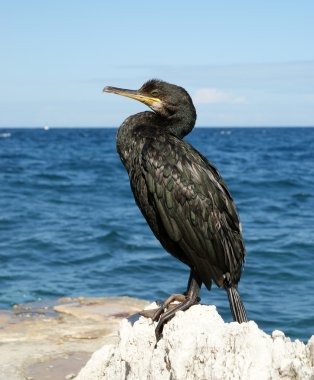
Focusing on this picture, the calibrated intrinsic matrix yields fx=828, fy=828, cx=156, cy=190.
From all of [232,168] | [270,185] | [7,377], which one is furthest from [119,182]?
[7,377]

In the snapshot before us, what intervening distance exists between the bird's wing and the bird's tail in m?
0.09

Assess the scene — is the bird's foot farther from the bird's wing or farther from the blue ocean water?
the blue ocean water

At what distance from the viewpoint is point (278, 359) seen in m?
4.03

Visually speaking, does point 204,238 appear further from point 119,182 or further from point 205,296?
point 119,182

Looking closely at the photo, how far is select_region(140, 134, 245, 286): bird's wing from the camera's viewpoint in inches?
207

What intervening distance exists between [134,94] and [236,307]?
170cm

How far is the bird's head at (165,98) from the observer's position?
18.3 feet

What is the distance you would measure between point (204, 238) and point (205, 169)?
0.45 meters

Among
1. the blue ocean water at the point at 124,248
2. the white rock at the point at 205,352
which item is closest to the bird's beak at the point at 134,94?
the white rock at the point at 205,352

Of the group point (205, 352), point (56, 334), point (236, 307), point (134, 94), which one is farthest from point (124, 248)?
point (205, 352)

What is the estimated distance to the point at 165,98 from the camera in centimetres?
562

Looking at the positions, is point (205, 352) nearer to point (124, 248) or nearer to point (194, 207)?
point (194, 207)

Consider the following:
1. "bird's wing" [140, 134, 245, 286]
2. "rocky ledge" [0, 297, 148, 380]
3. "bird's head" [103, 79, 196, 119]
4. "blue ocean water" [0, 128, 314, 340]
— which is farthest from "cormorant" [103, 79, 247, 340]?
"blue ocean water" [0, 128, 314, 340]

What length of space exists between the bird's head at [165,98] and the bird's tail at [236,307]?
1252 millimetres
